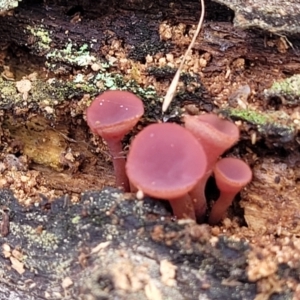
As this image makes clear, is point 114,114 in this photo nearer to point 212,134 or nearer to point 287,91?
point 212,134

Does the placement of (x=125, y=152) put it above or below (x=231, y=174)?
below

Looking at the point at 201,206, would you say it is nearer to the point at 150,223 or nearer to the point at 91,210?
the point at 150,223

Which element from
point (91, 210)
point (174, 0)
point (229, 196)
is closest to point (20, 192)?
point (91, 210)

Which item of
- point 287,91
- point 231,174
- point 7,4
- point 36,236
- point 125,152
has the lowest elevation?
point 36,236

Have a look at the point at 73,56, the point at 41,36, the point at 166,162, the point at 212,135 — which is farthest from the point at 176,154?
the point at 41,36

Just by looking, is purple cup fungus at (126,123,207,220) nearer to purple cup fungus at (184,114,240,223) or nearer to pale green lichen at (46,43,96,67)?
purple cup fungus at (184,114,240,223)

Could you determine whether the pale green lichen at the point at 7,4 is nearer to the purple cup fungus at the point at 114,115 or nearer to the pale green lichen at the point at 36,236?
the purple cup fungus at the point at 114,115

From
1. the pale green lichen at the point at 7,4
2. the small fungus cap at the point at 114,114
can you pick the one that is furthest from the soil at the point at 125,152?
the small fungus cap at the point at 114,114
